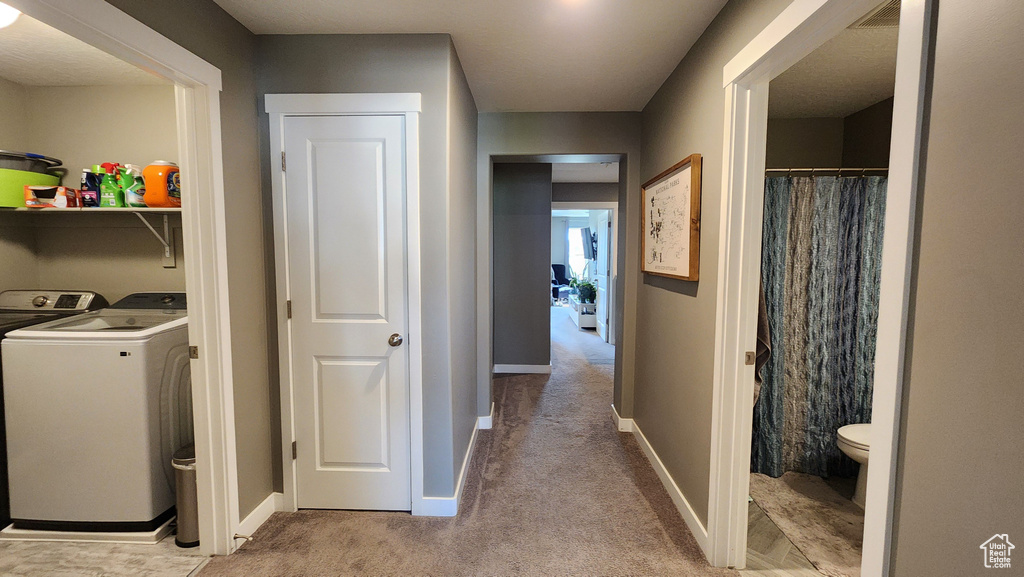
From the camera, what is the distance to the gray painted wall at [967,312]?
2.45 feet

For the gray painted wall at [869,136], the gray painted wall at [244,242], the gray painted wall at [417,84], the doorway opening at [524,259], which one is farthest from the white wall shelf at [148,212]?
the gray painted wall at [869,136]

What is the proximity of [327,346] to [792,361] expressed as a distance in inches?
102

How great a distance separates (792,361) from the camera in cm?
260

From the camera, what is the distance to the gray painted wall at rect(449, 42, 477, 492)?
2240 mm

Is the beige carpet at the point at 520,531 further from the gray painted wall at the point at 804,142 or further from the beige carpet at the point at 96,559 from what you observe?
the gray painted wall at the point at 804,142

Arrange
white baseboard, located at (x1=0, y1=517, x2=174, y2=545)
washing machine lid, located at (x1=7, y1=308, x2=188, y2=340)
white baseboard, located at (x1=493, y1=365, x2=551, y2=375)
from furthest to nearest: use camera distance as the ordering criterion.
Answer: white baseboard, located at (x1=493, y1=365, x2=551, y2=375)
white baseboard, located at (x1=0, y1=517, x2=174, y2=545)
washing machine lid, located at (x1=7, y1=308, x2=188, y2=340)

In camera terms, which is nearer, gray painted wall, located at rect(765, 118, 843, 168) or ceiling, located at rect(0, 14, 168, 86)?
ceiling, located at rect(0, 14, 168, 86)

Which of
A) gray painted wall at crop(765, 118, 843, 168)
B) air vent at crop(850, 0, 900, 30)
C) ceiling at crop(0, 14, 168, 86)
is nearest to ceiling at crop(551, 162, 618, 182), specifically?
gray painted wall at crop(765, 118, 843, 168)

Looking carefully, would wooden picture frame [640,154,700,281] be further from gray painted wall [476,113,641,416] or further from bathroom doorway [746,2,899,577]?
bathroom doorway [746,2,899,577]

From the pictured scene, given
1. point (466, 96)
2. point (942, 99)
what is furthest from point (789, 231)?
Result: point (466, 96)

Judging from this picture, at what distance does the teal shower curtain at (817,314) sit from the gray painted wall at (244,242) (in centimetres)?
269

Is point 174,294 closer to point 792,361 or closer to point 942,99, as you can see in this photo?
point 942,99

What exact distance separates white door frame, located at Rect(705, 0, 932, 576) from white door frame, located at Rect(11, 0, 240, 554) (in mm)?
2052

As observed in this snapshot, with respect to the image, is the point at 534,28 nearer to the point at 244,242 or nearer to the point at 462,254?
the point at 462,254
